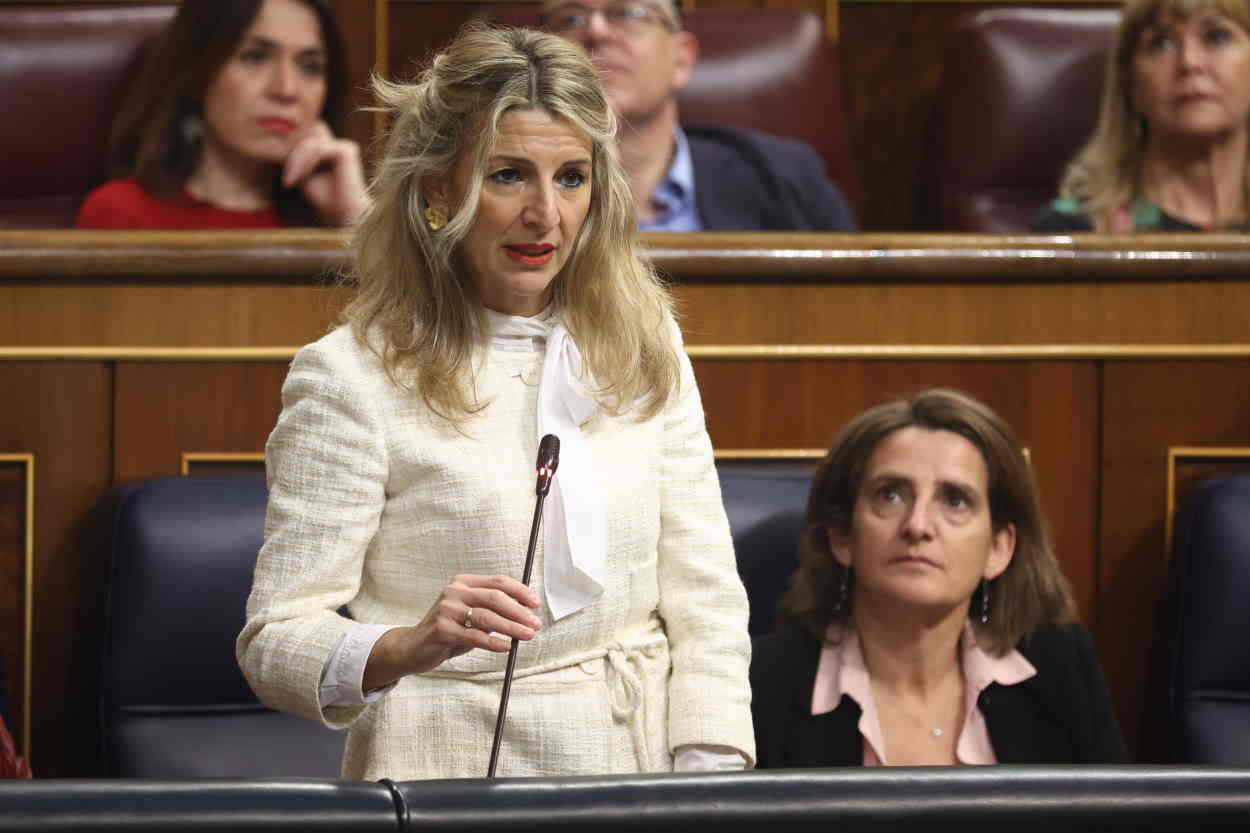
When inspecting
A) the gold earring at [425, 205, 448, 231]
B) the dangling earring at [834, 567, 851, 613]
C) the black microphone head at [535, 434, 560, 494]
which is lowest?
the dangling earring at [834, 567, 851, 613]

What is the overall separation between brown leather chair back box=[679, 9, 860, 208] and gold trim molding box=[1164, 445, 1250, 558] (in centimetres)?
66

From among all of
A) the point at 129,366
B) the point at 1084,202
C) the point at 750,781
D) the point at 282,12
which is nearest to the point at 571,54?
the point at 750,781

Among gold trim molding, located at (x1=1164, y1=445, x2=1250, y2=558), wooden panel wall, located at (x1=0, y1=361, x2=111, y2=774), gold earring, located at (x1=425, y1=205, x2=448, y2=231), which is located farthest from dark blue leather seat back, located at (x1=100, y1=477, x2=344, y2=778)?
gold trim molding, located at (x1=1164, y1=445, x2=1250, y2=558)

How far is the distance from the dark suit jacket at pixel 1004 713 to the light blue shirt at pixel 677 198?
0.58 meters

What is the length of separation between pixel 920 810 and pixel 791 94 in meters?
1.47

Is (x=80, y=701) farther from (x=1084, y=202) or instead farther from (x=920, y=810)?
(x=1084, y=202)

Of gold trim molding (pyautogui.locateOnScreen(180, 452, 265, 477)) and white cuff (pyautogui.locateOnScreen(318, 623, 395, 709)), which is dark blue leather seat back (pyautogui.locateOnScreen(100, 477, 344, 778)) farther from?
white cuff (pyautogui.locateOnScreen(318, 623, 395, 709))

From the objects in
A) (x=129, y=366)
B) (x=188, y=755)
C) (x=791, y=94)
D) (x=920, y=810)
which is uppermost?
(x=791, y=94)

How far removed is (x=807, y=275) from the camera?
4.75 feet

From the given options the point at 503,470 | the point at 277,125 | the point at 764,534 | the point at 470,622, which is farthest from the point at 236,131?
the point at 470,622

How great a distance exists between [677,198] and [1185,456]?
1.89 ft

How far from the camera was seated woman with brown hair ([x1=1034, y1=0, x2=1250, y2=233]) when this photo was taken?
70.8 inches

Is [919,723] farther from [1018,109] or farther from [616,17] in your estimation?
[1018,109]

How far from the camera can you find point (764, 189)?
1834mm
